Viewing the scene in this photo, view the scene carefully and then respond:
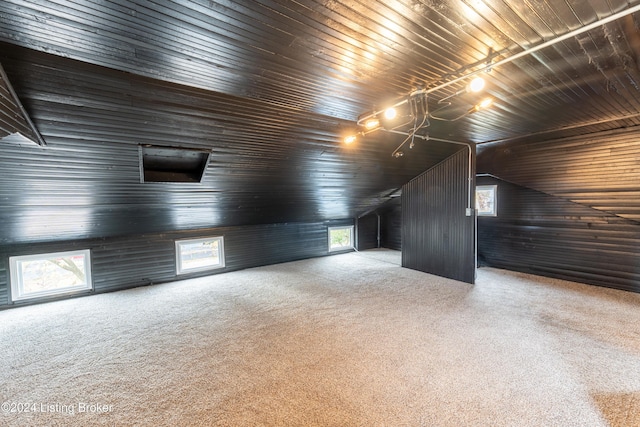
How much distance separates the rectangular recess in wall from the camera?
9.55ft

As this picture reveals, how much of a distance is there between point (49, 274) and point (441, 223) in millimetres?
6666

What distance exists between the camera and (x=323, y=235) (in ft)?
23.1

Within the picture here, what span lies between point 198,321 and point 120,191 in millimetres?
1903

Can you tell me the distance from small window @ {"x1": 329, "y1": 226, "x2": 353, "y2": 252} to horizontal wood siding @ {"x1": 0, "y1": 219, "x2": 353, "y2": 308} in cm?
56

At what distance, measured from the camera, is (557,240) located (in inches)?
186

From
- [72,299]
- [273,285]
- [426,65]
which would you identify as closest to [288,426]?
[426,65]

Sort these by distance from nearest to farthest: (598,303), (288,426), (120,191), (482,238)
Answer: (288,426)
(120,191)
(598,303)
(482,238)

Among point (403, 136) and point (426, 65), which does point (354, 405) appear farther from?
point (403, 136)

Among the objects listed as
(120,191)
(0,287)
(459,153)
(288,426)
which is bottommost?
(288,426)

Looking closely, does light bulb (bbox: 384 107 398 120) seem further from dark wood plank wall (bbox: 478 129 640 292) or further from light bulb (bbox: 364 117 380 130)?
dark wood plank wall (bbox: 478 129 640 292)

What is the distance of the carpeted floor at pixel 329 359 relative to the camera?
5.99ft

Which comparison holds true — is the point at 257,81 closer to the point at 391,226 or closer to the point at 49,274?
the point at 49,274

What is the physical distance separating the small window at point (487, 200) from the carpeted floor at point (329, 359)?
194cm

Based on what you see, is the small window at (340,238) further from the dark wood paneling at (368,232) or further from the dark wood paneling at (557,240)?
the dark wood paneling at (557,240)
